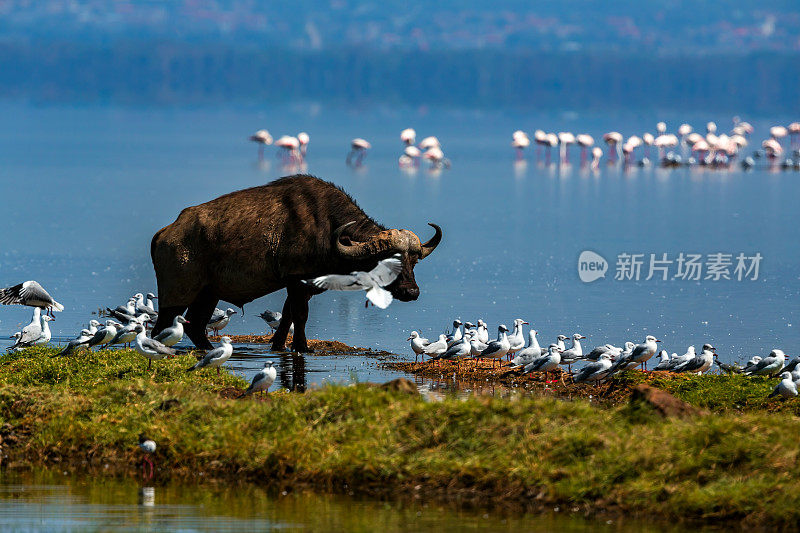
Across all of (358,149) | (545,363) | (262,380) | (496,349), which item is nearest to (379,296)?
(496,349)

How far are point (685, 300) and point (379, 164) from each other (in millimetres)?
61770

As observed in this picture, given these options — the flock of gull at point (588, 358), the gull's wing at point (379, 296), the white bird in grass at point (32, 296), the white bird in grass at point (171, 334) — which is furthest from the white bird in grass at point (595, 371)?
the white bird in grass at point (32, 296)

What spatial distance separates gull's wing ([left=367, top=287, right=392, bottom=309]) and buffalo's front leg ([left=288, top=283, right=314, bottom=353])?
1.02 metres

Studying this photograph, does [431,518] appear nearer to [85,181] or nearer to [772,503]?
[772,503]

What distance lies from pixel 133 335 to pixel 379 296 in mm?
3113

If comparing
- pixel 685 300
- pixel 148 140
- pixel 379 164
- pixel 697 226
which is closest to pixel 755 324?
pixel 685 300

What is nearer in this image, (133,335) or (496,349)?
(133,335)

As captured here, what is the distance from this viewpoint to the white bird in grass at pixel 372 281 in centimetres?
1806

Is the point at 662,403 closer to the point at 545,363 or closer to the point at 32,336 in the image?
the point at 545,363

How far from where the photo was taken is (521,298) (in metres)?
27.4

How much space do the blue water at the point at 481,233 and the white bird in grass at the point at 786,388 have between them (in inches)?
232

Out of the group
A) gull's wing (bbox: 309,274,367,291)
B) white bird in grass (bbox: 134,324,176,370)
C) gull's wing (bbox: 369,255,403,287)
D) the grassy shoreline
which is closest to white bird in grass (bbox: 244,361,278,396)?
the grassy shoreline

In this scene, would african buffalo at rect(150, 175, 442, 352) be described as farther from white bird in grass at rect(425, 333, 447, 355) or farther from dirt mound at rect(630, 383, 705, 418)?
dirt mound at rect(630, 383, 705, 418)

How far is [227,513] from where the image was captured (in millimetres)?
10664
